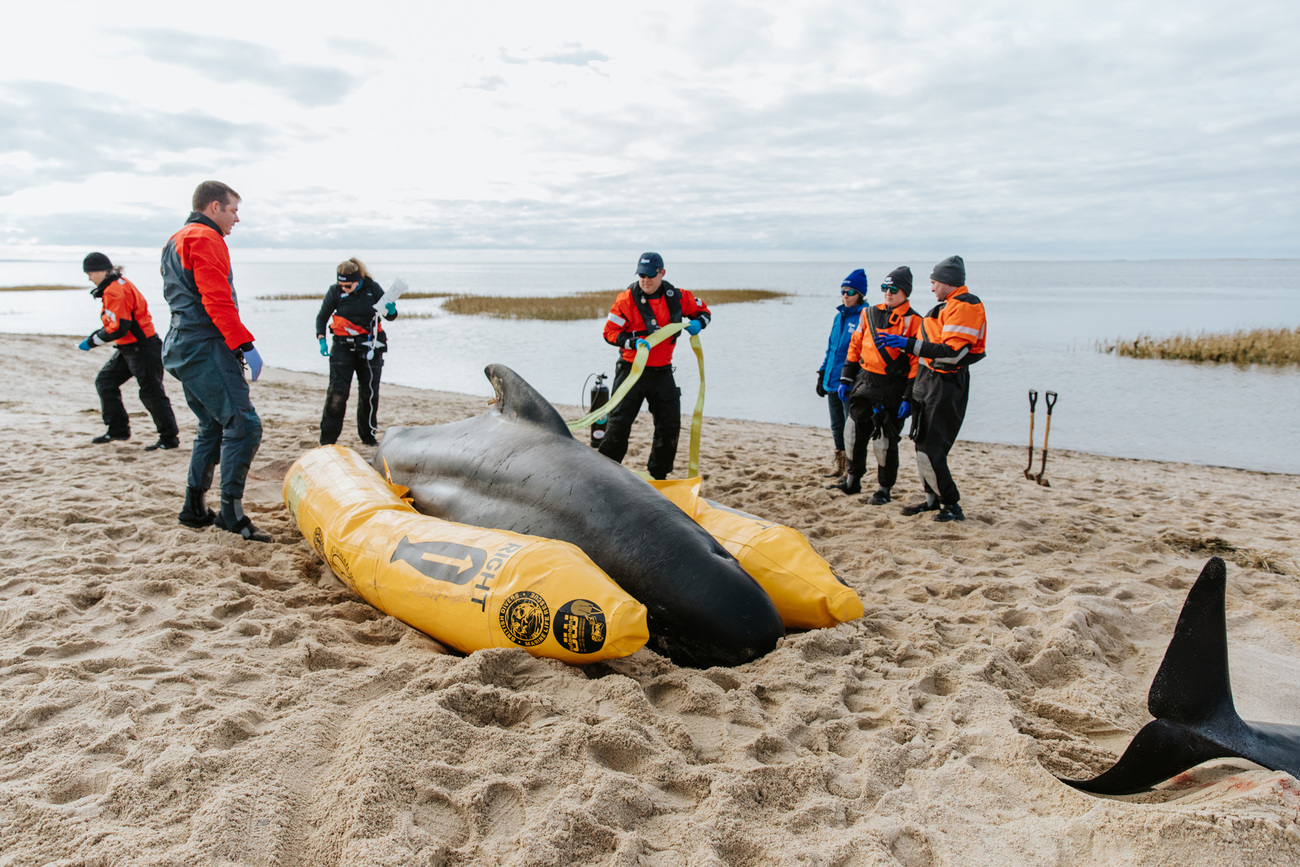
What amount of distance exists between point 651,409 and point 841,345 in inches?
90.7

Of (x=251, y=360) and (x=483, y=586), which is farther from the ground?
(x=251, y=360)

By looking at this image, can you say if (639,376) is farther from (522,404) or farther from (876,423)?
(876,423)

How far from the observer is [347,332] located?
28.5ft

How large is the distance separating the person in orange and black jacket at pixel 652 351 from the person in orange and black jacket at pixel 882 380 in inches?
62.2

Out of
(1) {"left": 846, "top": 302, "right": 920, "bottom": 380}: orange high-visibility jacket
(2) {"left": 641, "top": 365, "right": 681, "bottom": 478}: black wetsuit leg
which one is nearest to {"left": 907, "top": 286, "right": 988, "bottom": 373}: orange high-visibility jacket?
(1) {"left": 846, "top": 302, "right": 920, "bottom": 380}: orange high-visibility jacket

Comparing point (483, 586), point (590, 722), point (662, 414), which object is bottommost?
point (590, 722)

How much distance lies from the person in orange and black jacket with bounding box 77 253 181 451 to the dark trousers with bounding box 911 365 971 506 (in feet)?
26.2

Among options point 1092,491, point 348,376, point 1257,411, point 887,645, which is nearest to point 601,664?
point 887,645

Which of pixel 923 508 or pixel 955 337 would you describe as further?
pixel 923 508

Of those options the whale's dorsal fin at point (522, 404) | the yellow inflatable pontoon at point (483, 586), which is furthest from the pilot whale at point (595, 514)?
the yellow inflatable pontoon at point (483, 586)

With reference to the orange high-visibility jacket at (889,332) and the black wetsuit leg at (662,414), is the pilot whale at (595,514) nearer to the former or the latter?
the black wetsuit leg at (662,414)

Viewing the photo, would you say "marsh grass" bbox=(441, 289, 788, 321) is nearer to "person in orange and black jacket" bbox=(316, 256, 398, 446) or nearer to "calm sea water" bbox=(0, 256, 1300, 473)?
"calm sea water" bbox=(0, 256, 1300, 473)

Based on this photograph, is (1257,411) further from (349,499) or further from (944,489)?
(349,499)

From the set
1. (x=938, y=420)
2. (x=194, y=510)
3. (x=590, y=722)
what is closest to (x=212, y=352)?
(x=194, y=510)
